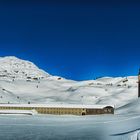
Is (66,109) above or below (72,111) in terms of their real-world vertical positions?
above

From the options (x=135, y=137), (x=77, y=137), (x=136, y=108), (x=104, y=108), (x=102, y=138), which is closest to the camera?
(x=135, y=137)

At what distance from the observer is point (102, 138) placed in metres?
51.7

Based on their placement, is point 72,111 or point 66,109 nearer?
point 72,111

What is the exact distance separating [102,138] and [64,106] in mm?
122112

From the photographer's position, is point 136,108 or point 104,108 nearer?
point 136,108

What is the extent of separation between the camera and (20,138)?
177 ft

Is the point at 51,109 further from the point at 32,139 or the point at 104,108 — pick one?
the point at 32,139

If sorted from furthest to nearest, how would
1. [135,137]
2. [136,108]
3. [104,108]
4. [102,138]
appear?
1. [104,108]
2. [136,108]
3. [102,138]
4. [135,137]

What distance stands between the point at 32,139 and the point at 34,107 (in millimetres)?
123442

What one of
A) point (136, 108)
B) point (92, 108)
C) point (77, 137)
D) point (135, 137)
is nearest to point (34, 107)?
point (92, 108)

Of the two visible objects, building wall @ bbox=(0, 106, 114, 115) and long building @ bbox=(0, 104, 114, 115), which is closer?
building wall @ bbox=(0, 106, 114, 115)

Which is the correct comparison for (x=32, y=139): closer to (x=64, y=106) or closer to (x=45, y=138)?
(x=45, y=138)

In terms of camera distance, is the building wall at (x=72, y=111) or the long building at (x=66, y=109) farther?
the long building at (x=66, y=109)

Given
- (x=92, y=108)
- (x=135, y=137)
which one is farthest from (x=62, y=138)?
(x=92, y=108)
